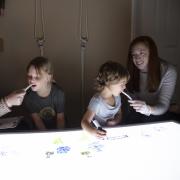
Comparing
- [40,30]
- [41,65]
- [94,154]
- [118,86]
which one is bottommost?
[94,154]

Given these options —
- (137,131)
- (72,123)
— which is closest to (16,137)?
(137,131)

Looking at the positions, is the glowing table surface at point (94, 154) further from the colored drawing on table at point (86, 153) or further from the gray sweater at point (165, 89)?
the gray sweater at point (165, 89)

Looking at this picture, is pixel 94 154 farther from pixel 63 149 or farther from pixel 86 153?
pixel 63 149

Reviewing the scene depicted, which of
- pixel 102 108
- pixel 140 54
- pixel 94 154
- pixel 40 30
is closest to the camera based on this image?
pixel 94 154

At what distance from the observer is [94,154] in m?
1.26

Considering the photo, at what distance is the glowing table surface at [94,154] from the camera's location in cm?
115

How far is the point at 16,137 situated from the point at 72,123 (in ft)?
3.04

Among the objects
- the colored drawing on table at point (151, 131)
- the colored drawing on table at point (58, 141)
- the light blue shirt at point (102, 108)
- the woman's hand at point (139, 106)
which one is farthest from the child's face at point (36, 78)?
the colored drawing on table at point (151, 131)

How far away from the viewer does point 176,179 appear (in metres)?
1.13

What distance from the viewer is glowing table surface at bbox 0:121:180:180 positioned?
1.15 metres

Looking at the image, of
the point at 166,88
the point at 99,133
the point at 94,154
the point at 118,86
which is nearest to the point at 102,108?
the point at 118,86

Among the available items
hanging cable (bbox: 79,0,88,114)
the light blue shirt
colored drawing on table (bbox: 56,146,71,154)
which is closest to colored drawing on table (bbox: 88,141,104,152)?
colored drawing on table (bbox: 56,146,71,154)

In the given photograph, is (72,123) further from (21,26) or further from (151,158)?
(151,158)

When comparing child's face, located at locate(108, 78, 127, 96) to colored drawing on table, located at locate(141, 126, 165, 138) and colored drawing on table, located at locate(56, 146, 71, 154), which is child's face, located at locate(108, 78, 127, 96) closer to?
colored drawing on table, located at locate(141, 126, 165, 138)
